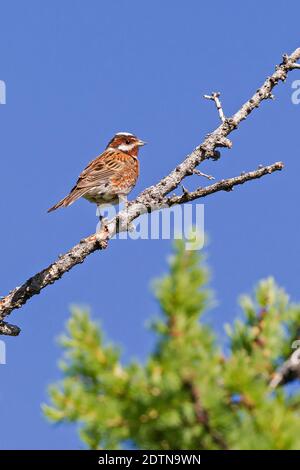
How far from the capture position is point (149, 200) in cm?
704

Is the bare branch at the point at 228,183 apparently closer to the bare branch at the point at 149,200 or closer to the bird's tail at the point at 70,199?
the bare branch at the point at 149,200

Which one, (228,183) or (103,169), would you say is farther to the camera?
(103,169)

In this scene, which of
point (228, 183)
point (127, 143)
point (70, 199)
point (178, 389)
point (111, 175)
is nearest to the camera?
point (178, 389)

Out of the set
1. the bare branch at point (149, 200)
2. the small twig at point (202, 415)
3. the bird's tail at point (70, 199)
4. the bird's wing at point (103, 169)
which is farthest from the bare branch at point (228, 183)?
the small twig at point (202, 415)

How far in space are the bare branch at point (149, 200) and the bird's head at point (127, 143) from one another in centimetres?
491

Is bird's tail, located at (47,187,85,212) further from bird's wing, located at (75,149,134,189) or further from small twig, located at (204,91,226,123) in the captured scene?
small twig, located at (204,91,226,123)

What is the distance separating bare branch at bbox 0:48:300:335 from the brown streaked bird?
108 inches

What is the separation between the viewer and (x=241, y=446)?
2373 millimetres

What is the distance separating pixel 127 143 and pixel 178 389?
10.1 meters

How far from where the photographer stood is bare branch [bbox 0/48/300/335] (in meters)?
6.72

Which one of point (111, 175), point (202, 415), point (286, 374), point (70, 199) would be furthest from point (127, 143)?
point (202, 415)

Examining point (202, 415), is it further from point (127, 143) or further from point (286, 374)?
point (127, 143)

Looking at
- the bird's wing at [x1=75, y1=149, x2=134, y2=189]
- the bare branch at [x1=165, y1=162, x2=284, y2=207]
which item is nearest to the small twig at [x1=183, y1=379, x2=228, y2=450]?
the bare branch at [x1=165, y1=162, x2=284, y2=207]
